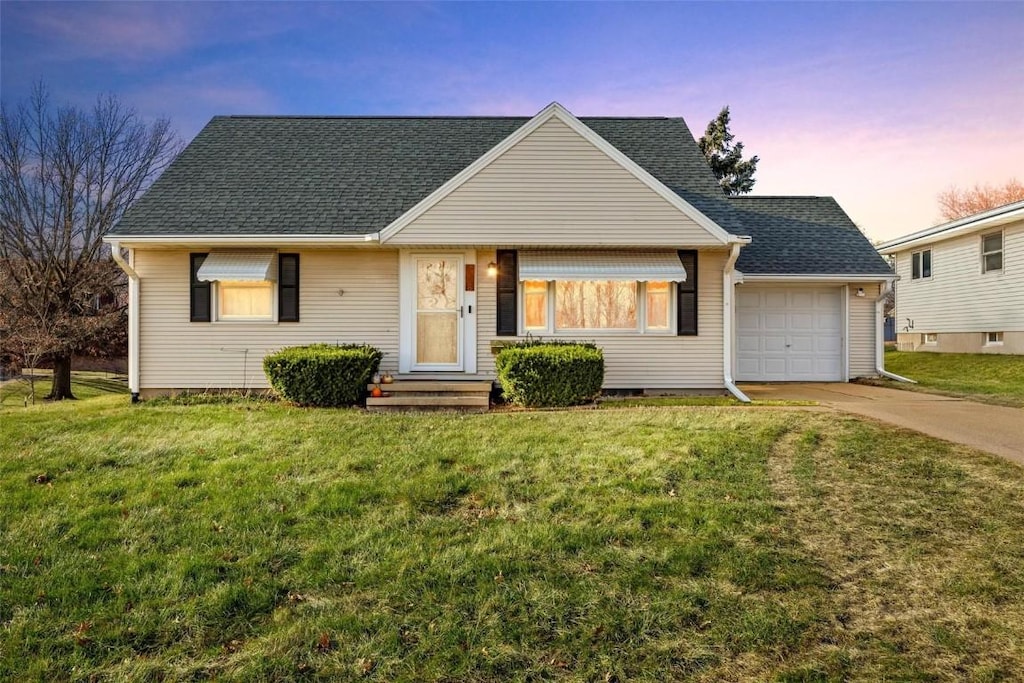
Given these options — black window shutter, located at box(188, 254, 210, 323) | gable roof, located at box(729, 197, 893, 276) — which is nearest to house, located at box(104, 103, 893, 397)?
black window shutter, located at box(188, 254, 210, 323)

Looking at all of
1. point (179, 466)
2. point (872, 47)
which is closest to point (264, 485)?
point (179, 466)

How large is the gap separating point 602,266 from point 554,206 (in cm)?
141

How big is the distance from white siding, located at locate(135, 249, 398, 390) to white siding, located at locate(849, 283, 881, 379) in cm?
1088

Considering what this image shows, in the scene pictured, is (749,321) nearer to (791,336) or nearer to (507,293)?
(791,336)

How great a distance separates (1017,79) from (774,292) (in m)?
8.24

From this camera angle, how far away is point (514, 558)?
3623 millimetres

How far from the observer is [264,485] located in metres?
4.88

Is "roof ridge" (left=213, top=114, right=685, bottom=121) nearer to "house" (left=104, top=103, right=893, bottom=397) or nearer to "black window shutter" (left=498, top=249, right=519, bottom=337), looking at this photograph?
"house" (left=104, top=103, right=893, bottom=397)

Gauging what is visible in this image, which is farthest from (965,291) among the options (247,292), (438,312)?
(247,292)

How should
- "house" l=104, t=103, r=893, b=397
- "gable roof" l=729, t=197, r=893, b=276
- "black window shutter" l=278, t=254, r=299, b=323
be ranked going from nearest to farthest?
"house" l=104, t=103, r=893, b=397 → "black window shutter" l=278, t=254, r=299, b=323 → "gable roof" l=729, t=197, r=893, b=276

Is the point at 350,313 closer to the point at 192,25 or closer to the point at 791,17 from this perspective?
the point at 192,25

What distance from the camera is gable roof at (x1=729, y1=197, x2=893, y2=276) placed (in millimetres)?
12102

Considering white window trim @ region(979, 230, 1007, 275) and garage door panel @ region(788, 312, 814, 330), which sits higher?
white window trim @ region(979, 230, 1007, 275)

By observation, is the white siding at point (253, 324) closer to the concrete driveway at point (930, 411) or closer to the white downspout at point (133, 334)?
the white downspout at point (133, 334)
